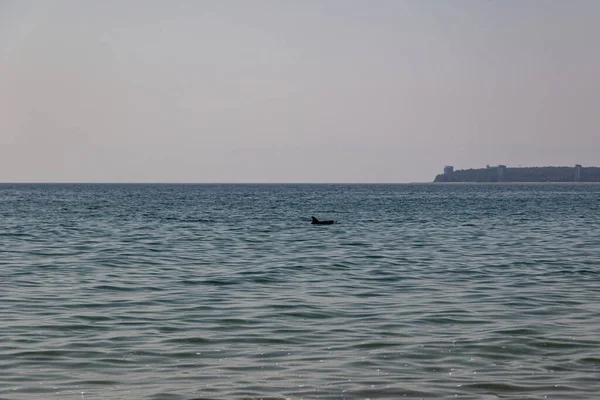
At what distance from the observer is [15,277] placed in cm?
2414

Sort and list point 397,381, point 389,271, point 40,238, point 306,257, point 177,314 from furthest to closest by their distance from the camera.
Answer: point 40,238 → point 306,257 → point 389,271 → point 177,314 → point 397,381

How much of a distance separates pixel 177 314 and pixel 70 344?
3.31 metres

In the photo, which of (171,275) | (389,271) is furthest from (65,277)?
(389,271)

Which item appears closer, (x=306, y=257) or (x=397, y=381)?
(x=397, y=381)

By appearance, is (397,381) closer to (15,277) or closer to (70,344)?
(70,344)

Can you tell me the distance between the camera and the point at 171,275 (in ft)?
82.6

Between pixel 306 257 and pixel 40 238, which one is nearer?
pixel 306 257

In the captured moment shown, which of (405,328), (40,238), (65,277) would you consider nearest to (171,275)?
(65,277)

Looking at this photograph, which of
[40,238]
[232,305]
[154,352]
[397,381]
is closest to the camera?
[397,381]

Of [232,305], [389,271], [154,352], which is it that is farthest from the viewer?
[389,271]

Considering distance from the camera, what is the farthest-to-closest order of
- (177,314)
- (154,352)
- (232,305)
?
(232,305) < (177,314) < (154,352)

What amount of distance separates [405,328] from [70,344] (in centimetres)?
576

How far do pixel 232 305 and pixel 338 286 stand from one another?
14.4ft

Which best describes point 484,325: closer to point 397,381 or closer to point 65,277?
point 397,381
